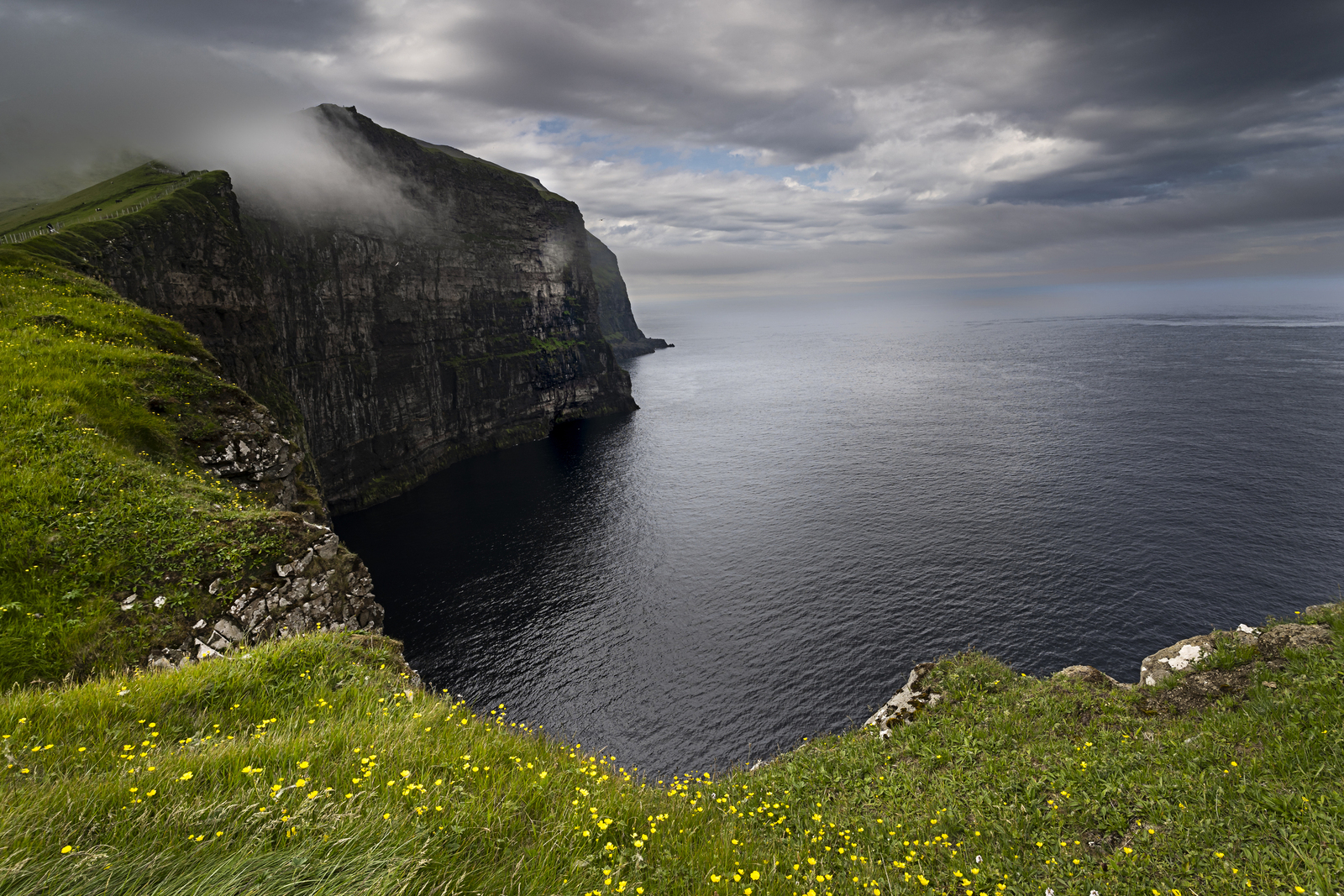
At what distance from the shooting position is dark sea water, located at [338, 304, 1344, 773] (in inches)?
1719

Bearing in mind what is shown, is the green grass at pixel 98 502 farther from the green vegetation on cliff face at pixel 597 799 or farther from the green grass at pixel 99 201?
the green grass at pixel 99 201

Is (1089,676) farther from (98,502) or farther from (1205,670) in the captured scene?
(98,502)

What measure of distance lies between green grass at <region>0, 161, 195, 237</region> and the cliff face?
6441 mm

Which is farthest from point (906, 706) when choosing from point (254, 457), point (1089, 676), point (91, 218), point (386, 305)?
point (386, 305)

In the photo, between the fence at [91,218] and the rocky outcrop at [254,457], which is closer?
the rocky outcrop at [254,457]

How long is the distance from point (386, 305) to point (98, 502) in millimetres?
90442

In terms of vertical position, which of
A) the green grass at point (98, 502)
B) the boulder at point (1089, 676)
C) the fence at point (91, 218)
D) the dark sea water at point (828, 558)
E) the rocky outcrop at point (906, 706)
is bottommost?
the dark sea water at point (828, 558)

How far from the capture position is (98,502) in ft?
59.2

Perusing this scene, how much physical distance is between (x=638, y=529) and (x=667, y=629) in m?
22.8

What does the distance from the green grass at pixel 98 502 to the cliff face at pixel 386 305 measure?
1077 inches

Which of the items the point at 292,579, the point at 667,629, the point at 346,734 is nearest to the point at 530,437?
the point at 667,629

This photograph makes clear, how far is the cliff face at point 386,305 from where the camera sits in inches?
2333

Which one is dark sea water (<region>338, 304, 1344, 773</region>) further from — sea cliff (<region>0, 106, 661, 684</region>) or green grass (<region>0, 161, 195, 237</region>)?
green grass (<region>0, 161, 195, 237</region>)

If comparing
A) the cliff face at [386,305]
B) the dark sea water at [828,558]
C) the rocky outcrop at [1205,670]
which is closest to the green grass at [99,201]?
the cliff face at [386,305]
